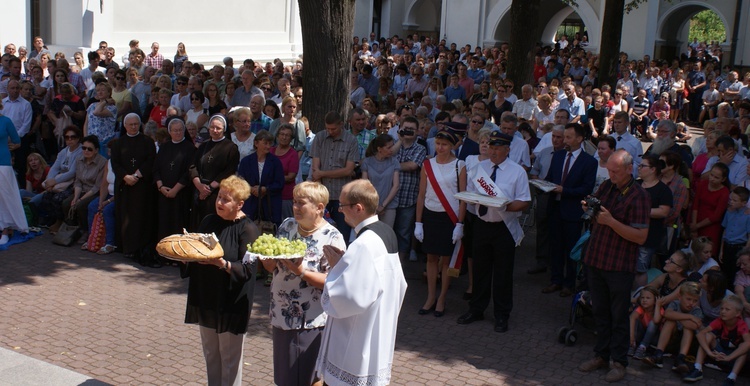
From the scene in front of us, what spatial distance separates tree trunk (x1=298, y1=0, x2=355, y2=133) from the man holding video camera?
4.85 m

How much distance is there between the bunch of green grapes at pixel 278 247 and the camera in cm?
488

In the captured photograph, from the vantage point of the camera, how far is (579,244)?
848 cm

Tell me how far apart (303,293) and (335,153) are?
4200 mm

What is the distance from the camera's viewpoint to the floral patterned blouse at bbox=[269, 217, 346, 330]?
16.9 feet

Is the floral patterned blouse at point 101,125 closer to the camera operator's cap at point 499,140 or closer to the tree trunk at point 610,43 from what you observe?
the camera operator's cap at point 499,140

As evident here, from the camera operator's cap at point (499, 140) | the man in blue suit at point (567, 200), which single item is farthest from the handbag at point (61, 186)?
the man in blue suit at point (567, 200)

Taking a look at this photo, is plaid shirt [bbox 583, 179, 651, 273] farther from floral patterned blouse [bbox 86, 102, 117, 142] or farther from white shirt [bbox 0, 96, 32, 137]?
white shirt [bbox 0, 96, 32, 137]

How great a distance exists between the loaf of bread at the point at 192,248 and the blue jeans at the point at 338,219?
413 centimetres

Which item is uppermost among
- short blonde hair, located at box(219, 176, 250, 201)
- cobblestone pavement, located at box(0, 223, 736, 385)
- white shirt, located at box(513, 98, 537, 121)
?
white shirt, located at box(513, 98, 537, 121)

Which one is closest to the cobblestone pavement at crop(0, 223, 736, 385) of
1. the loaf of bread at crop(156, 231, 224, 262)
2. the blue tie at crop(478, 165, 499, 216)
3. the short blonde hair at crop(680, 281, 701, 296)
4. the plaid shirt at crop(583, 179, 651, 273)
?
the short blonde hair at crop(680, 281, 701, 296)

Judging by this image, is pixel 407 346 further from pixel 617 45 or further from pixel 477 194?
pixel 617 45

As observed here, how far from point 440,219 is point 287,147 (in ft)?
7.64

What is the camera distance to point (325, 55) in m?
10.7

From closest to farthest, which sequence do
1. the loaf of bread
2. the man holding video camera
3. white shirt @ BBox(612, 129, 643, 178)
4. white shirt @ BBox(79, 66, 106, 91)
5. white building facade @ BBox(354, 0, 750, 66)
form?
the loaf of bread
the man holding video camera
white shirt @ BBox(612, 129, 643, 178)
white shirt @ BBox(79, 66, 106, 91)
white building facade @ BBox(354, 0, 750, 66)
